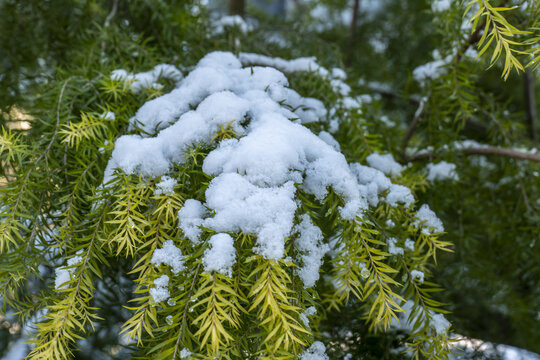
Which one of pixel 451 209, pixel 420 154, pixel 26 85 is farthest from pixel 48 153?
pixel 451 209

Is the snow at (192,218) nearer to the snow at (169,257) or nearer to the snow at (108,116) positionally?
the snow at (169,257)

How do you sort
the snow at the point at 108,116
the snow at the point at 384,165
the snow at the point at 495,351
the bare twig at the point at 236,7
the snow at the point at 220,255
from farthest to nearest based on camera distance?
1. the bare twig at the point at 236,7
2. the snow at the point at 495,351
3. the snow at the point at 384,165
4. the snow at the point at 108,116
5. the snow at the point at 220,255

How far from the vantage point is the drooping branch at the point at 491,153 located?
2.85ft

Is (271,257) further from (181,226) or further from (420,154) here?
(420,154)

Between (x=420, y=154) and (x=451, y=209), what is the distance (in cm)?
21

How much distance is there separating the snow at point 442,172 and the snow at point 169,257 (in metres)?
0.68

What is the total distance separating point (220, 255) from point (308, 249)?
0.13 metres

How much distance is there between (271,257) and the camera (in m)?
0.44

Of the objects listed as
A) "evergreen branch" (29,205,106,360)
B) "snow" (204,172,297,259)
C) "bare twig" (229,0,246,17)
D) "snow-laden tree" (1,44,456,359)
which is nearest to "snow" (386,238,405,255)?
"snow-laden tree" (1,44,456,359)

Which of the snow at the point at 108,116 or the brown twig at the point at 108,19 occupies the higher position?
the brown twig at the point at 108,19

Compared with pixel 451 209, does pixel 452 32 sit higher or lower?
higher

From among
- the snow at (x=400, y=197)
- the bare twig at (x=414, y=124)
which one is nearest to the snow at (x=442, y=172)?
the bare twig at (x=414, y=124)

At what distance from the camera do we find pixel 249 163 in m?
0.51

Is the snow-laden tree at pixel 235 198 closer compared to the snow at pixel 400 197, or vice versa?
the snow-laden tree at pixel 235 198
